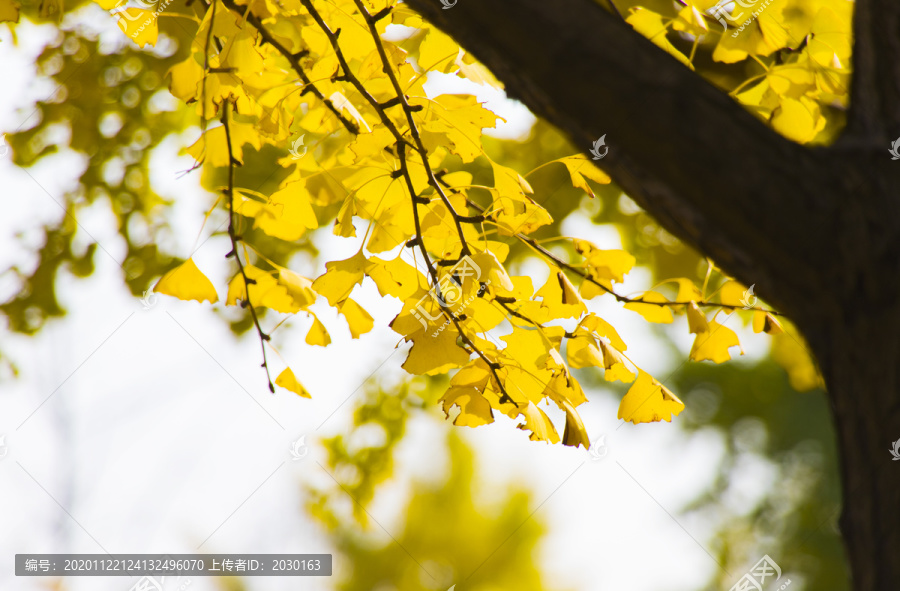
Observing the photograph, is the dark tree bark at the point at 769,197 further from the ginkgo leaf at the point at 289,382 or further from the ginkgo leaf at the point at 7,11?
the ginkgo leaf at the point at 7,11

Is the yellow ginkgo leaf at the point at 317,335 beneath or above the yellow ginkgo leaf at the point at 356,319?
beneath

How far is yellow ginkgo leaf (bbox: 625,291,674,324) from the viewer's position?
97cm

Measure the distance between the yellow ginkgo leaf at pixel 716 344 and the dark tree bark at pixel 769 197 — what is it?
0.48 metres

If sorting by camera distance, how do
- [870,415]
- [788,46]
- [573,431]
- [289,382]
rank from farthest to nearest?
1. [289,382]
2. [788,46]
3. [573,431]
4. [870,415]

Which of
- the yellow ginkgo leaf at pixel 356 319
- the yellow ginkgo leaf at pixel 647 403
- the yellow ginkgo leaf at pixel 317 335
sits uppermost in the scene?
the yellow ginkgo leaf at pixel 356 319

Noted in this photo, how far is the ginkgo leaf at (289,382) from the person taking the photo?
3.45 ft

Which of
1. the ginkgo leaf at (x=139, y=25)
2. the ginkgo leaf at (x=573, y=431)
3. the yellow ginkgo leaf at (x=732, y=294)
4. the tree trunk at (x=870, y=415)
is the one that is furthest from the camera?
the yellow ginkgo leaf at (x=732, y=294)

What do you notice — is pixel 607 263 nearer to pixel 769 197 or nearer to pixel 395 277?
pixel 395 277

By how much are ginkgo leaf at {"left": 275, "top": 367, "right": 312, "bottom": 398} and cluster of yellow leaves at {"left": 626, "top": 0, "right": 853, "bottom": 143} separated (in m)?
0.78

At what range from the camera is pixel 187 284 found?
39.6 inches

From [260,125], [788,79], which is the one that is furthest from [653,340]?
[260,125]

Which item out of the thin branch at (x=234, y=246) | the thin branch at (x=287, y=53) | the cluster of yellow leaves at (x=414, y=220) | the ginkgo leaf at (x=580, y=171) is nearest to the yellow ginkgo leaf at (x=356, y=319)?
the cluster of yellow leaves at (x=414, y=220)

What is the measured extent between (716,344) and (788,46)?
49cm

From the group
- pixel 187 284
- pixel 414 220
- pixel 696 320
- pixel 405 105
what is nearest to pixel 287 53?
pixel 405 105
